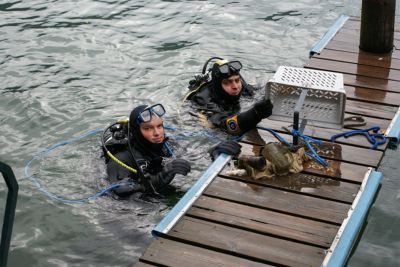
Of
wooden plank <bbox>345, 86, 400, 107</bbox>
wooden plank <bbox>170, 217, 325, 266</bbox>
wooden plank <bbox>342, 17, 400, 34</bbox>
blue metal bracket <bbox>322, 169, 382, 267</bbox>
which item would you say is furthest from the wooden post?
wooden plank <bbox>170, 217, 325, 266</bbox>

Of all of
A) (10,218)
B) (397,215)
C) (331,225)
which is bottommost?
(397,215)

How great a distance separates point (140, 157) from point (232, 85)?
1657mm

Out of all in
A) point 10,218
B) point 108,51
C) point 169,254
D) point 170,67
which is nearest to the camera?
point 10,218

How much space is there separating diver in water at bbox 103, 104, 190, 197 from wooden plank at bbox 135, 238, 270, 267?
2.83 feet

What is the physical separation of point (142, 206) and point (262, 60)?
401 centimetres

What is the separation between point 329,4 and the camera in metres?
11.1

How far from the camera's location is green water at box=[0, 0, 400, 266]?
5.64 m

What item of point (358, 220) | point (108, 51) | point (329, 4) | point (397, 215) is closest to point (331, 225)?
point (358, 220)

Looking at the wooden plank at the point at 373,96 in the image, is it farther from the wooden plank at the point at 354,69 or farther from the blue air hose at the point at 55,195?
the blue air hose at the point at 55,195

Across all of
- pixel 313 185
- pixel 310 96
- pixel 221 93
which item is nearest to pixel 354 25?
pixel 221 93

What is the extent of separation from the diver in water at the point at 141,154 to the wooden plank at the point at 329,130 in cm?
74

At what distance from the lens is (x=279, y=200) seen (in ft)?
17.6

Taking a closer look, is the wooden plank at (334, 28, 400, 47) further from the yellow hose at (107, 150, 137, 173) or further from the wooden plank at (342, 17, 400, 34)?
the yellow hose at (107, 150, 137, 173)

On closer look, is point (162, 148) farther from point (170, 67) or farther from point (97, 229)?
point (170, 67)
